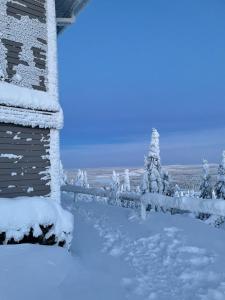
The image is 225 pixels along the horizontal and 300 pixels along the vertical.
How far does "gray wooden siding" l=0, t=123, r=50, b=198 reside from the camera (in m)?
9.57

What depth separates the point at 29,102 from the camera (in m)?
9.88

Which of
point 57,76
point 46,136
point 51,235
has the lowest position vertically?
point 51,235

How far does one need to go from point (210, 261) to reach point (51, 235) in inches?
133

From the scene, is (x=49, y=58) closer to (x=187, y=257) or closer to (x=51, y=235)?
(x=51, y=235)

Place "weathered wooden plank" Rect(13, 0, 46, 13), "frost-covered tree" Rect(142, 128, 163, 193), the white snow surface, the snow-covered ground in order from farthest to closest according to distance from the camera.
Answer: "frost-covered tree" Rect(142, 128, 163, 193) < "weathered wooden plank" Rect(13, 0, 46, 13) < the white snow surface < the snow-covered ground

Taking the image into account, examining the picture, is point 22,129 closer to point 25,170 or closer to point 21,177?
point 25,170

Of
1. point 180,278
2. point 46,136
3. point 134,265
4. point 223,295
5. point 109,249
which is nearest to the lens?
point 223,295

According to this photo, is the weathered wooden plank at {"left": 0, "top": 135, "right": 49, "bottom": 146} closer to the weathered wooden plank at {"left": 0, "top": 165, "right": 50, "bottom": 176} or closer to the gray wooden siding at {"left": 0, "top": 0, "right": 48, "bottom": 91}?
the weathered wooden plank at {"left": 0, "top": 165, "right": 50, "bottom": 176}

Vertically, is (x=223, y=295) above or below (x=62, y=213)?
below

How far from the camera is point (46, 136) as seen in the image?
10672mm

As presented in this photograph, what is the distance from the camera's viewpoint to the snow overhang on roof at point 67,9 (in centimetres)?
1309

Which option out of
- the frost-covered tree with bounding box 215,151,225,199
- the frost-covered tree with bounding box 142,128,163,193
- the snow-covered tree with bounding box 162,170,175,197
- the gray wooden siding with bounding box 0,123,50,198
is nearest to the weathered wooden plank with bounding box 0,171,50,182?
the gray wooden siding with bounding box 0,123,50,198

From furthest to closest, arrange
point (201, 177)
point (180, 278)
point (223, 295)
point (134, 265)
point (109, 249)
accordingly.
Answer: point (201, 177) → point (109, 249) → point (134, 265) → point (180, 278) → point (223, 295)

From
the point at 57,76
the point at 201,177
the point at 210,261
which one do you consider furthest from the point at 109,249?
the point at 201,177
